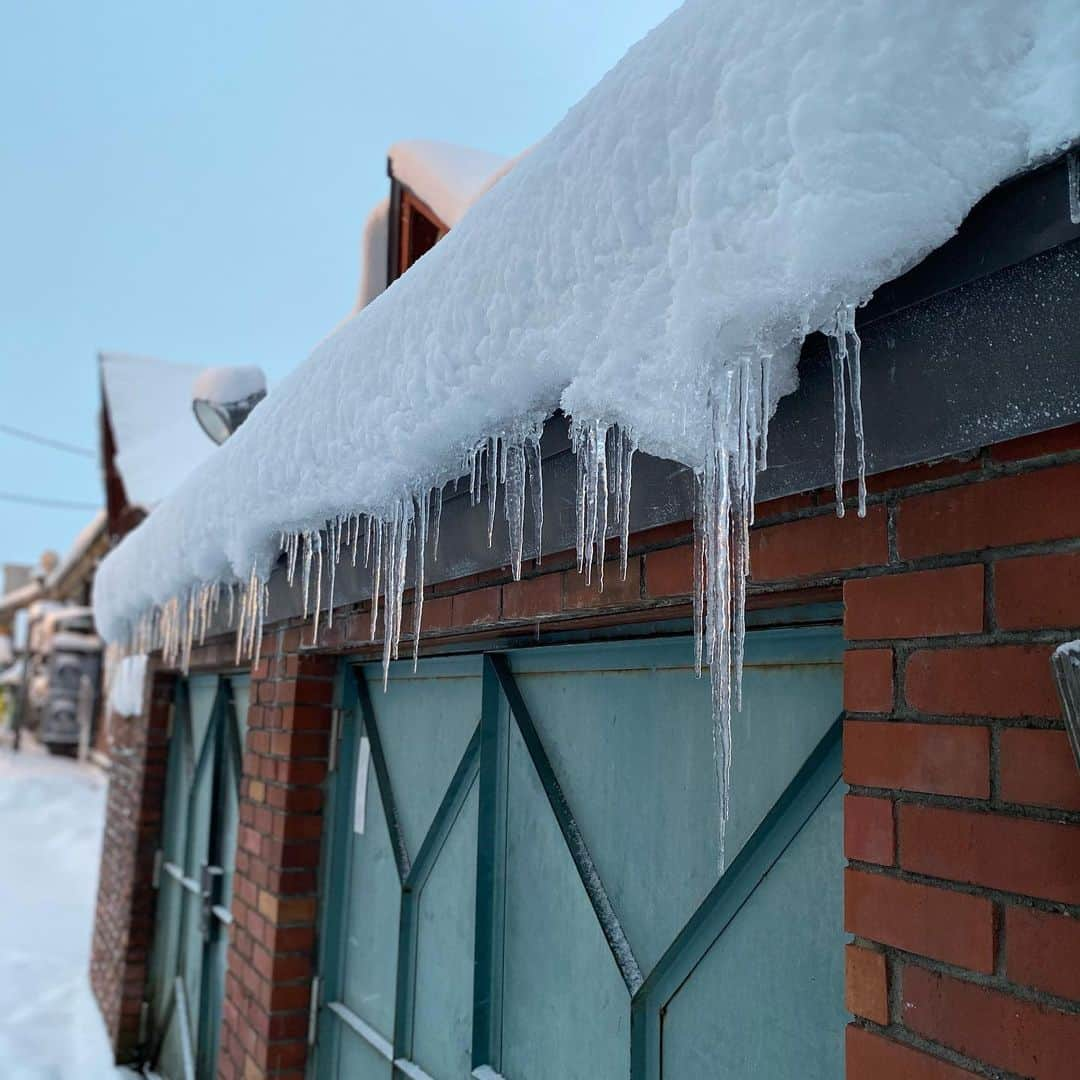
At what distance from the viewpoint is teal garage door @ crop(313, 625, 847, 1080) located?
1.50 metres

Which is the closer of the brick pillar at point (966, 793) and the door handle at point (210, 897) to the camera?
the brick pillar at point (966, 793)

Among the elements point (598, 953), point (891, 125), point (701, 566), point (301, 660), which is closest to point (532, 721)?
point (598, 953)

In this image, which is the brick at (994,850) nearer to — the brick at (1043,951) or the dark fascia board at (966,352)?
the brick at (1043,951)

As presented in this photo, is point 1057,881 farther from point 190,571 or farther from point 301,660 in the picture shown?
point 190,571

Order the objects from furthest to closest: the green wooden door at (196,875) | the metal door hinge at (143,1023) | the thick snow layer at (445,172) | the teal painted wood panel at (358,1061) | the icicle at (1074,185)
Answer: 1. the metal door hinge at (143,1023)
2. the thick snow layer at (445,172)
3. the green wooden door at (196,875)
4. the teal painted wood panel at (358,1061)
5. the icicle at (1074,185)

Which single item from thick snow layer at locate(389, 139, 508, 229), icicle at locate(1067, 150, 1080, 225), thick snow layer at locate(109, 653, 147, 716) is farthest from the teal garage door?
thick snow layer at locate(109, 653, 147, 716)

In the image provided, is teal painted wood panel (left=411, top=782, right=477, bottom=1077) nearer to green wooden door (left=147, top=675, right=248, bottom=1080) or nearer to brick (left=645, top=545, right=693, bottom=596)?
brick (left=645, top=545, right=693, bottom=596)

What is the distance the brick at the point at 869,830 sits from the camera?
1.10m

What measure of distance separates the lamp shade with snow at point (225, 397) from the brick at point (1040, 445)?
4.59 metres

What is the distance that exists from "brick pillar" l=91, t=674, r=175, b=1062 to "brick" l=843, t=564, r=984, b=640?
198 inches

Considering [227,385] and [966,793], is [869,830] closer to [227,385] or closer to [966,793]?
[966,793]

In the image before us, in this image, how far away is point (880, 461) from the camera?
3.45ft

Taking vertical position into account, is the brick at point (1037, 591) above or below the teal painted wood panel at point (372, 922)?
above

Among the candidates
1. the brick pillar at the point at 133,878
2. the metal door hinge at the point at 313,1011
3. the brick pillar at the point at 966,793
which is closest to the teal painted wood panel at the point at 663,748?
the brick pillar at the point at 966,793
